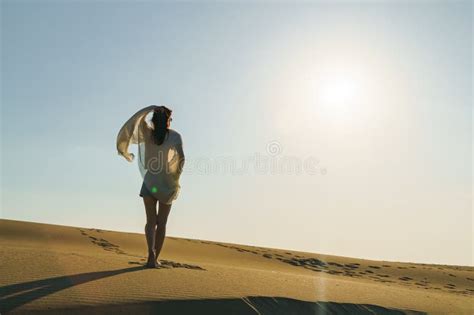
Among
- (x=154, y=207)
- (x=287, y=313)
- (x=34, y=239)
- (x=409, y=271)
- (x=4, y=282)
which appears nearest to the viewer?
(x=4, y=282)

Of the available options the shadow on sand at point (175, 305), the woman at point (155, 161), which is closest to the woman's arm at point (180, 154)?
the woman at point (155, 161)

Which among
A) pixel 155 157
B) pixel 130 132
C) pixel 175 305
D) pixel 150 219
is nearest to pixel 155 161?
pixel 155 157

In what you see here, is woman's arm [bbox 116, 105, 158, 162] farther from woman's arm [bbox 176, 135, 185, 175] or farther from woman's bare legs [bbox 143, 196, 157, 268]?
woman's bare legs [bbox 143, 196, 157, 268]

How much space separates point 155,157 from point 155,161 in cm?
5

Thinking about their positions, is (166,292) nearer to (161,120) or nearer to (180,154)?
(180,154)

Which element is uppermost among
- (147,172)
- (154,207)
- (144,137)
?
(144,137)

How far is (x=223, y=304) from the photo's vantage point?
5.63 m

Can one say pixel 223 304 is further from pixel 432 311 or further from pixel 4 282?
pixel 432 311

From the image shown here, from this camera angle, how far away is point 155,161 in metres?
7.04

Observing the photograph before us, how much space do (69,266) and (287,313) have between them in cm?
272

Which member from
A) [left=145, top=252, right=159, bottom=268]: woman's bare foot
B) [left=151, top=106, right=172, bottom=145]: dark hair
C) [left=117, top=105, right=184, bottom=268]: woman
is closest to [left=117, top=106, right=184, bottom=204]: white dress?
[left=117, top=105, right=184, bottom=268]: woman

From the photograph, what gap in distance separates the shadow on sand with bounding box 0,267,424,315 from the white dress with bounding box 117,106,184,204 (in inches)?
42.6

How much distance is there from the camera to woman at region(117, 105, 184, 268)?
22.6ft

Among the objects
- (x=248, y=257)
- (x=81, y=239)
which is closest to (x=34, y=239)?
(x=81, y=239)
